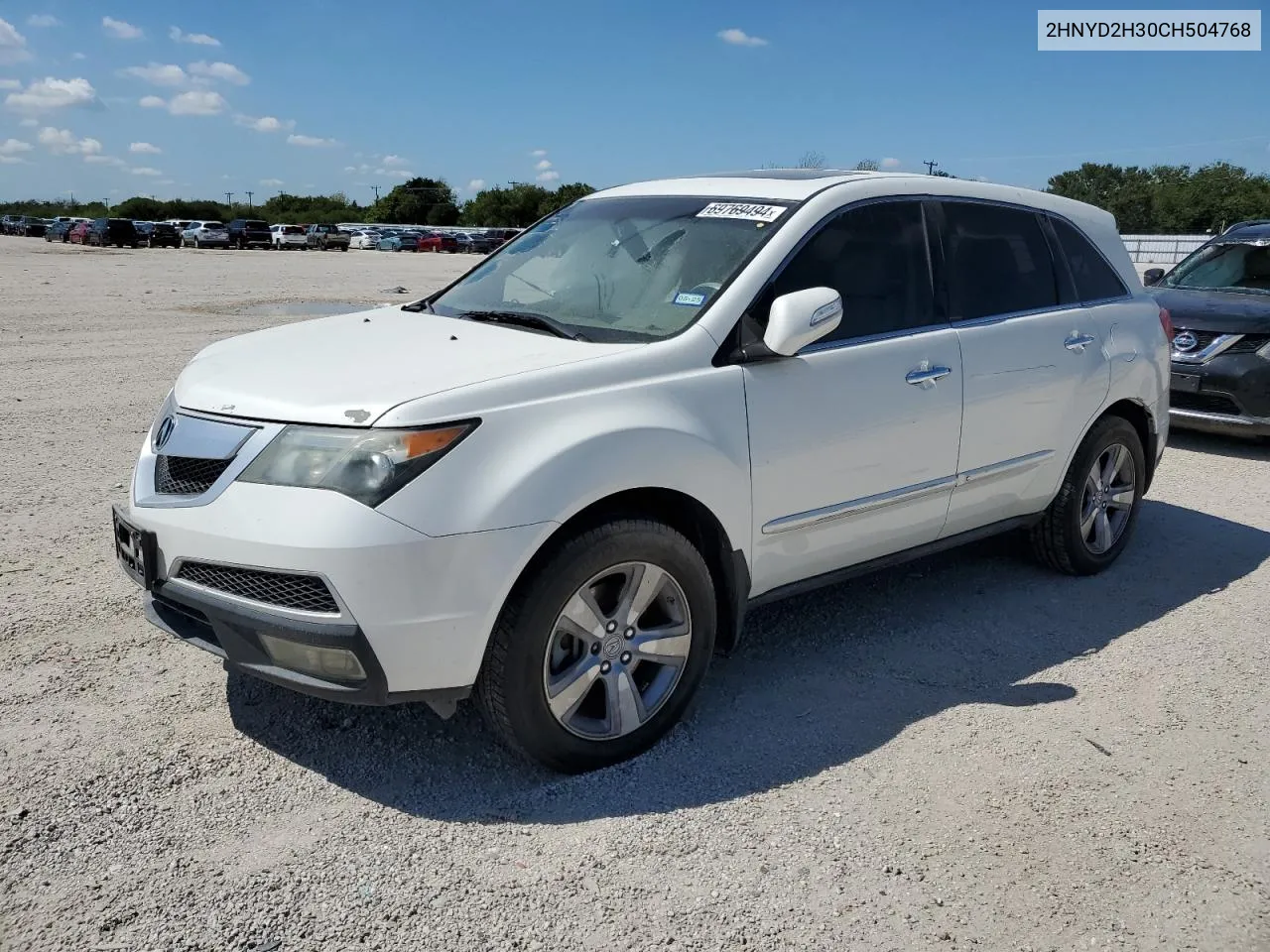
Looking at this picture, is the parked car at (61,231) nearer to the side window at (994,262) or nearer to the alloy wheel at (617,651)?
the side window at (994,262)

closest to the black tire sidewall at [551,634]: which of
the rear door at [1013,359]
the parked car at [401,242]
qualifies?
the rear door at [1013,359]

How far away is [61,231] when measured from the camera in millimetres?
61219

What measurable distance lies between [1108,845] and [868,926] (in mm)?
874

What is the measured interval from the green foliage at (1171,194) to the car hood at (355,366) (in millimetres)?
46207

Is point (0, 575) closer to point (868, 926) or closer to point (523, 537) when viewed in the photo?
point (523, 537)

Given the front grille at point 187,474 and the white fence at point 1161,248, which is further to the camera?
the white fence at point 1161,248

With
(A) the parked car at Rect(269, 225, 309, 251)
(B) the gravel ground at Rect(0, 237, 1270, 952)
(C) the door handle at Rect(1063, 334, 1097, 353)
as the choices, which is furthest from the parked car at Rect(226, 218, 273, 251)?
(C) the door handle at Rect(1063, 334, 1097, 353)

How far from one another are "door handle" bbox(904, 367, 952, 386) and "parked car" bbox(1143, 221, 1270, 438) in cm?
476

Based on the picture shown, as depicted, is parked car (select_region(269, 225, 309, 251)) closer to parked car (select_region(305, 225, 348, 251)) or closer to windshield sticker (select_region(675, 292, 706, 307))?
parked car (select_region(305, 225, 348, 251))

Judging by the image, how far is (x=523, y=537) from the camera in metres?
3.19

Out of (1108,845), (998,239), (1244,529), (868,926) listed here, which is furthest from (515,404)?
(1244,529)

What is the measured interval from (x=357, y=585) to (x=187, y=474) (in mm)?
787

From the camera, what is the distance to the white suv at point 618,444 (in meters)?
3.12

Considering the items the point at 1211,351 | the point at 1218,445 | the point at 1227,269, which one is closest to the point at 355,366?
the point at 1211,351
